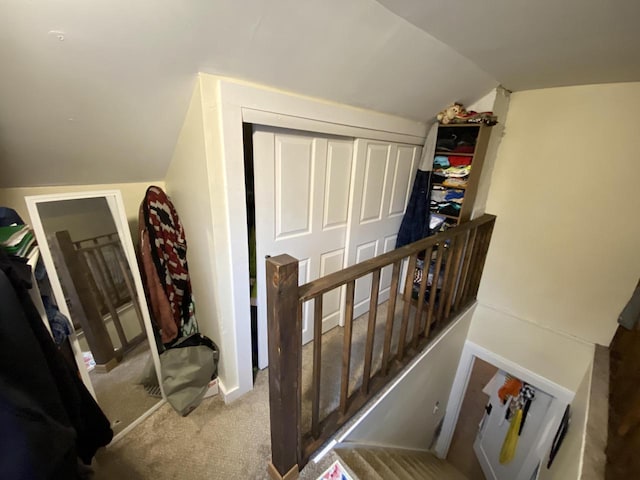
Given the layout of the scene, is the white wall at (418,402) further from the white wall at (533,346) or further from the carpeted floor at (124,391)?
the carpeted floor at (124,391)

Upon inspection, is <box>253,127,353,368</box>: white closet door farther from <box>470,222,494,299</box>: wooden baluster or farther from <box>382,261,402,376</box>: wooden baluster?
<box>470,222,494,299</box>: wooden baluster

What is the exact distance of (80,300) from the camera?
1.20 metres

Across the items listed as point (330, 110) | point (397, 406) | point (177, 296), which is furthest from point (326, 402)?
point (330, 110)

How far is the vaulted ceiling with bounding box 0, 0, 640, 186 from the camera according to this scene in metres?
0.80

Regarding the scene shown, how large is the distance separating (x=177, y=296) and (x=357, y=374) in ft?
4.42

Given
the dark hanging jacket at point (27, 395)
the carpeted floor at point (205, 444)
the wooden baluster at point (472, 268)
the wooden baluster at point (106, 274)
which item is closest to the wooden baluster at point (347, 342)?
the carpeted floor at point (205, 444)

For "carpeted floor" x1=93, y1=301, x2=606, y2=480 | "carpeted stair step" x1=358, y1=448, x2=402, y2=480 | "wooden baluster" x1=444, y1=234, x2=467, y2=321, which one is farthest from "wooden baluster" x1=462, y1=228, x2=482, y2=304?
"carpeted stair step" x1=358, y1=448, x2=402, y2=480

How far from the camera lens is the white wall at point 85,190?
48.1 inches

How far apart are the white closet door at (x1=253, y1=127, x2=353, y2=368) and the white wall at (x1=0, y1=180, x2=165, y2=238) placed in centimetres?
85

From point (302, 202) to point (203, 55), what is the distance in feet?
2.93

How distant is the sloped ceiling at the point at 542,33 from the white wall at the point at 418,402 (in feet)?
6.46

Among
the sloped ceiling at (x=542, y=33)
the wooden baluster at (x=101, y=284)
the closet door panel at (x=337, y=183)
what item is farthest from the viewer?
the closet door panel at (x=337, y=183)

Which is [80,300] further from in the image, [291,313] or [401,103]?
[401,103]

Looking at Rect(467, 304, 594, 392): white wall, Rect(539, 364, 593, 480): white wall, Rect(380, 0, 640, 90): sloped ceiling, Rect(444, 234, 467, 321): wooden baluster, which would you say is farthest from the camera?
Rect(467, 304, 594, 392): white wall
